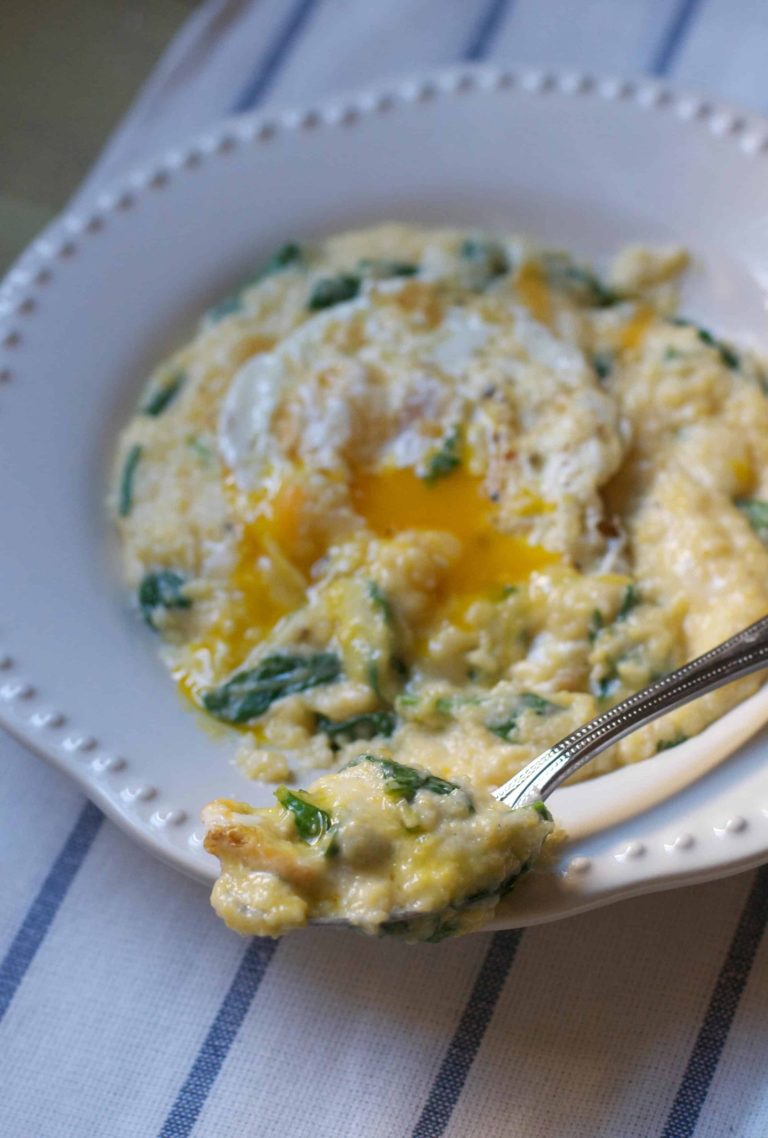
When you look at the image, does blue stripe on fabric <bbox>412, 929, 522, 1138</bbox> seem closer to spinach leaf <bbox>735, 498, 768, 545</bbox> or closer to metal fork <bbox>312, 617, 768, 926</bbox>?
metal fork <bbox>312, 617, 768, 926</bbox>

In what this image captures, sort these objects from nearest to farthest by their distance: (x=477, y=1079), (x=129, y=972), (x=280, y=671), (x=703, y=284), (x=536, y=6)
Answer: (x=477, y=1079)
(x=129, y=972)
(x=280, y=671)
(x=703, y=284)
(x=536, y=6)

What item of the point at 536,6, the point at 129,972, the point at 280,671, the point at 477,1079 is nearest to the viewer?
the point at 477,1079

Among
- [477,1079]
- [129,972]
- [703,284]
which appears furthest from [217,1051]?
[703,284]

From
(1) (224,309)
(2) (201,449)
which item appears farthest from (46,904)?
(1) (224,309)

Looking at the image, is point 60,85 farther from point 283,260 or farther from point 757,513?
point 757,513

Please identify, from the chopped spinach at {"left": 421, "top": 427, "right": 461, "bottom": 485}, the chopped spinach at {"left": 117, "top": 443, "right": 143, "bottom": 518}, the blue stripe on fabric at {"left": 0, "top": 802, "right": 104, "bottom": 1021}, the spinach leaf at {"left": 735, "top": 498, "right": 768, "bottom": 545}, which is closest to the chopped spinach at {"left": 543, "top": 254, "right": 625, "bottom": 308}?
the chopped spinach at {"left": 421, "top": 427, "right": 461, "bottom": 485}

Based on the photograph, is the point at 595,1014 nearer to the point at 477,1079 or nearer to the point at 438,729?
the point at 477,1079
